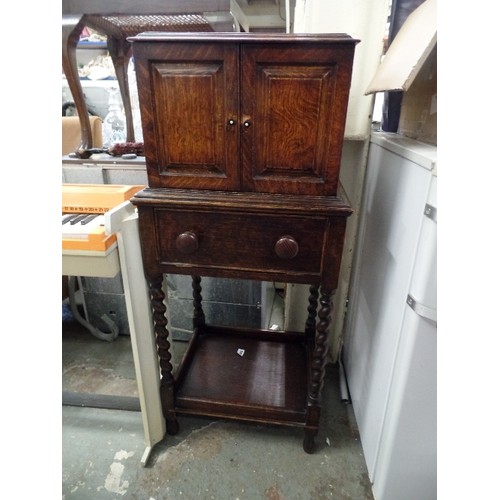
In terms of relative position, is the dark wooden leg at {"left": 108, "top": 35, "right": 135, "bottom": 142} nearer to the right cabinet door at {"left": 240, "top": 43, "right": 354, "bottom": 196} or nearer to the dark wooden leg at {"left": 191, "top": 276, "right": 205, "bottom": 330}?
the dark wooden leg at {"left": 191, "top": 276, "right": 205, "bottom": 330}

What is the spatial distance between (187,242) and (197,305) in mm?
629

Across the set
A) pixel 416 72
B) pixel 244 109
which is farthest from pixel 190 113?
pixel 416 72

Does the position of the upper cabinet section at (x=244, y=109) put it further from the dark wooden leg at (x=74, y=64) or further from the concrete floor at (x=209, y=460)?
the concrete floor at (x=209, y=460)

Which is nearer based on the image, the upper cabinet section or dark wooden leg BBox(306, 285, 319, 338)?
the upper cabinet section

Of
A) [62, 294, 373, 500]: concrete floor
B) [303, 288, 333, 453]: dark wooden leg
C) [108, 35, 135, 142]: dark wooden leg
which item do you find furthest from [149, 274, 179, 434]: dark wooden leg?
[108, 35, 135, 142]: dark wooden leg

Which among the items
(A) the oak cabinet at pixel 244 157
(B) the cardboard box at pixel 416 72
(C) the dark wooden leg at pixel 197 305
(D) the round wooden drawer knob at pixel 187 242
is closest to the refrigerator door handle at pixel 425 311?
(A) the oak cabinet at pixel 244 157

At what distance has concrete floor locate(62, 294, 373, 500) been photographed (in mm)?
998

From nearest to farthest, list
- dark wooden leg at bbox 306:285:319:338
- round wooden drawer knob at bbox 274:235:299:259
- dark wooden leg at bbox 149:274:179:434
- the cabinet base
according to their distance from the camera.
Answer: round wooden drawer knob at bbox 274:235:299:259
dark wooden leg at bbox 149:274:179:434
the cabinet base
dark wooden leg at bbox 306:285:319:338

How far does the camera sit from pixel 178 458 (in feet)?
3.57

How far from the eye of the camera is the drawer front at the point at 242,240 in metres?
0.81

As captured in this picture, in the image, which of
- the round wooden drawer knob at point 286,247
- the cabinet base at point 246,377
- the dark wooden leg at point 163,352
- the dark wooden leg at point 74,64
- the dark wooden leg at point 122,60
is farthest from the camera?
the dark wooden leg at point 122,60

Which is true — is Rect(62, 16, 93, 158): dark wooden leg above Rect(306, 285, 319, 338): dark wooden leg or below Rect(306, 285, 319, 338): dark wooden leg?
above

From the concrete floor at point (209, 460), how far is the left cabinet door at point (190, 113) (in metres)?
0.88

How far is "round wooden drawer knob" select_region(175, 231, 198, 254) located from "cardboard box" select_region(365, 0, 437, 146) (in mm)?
586
